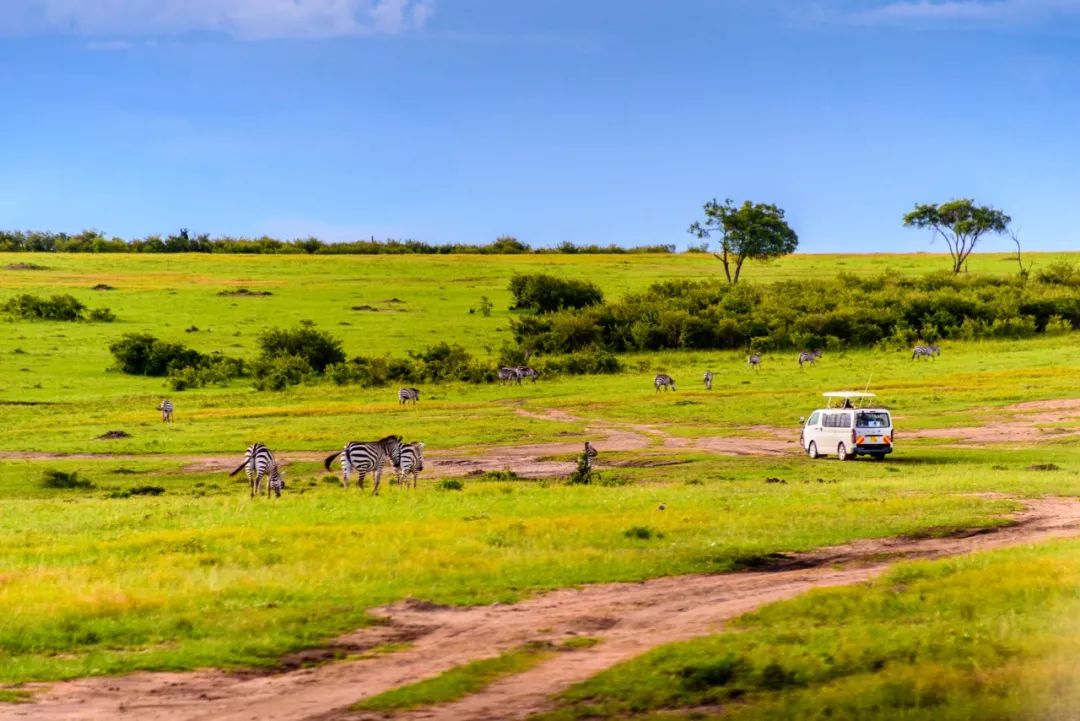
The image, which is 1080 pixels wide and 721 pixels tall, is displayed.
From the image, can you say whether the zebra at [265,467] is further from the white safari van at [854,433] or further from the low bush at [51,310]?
the low bush at [51,310]

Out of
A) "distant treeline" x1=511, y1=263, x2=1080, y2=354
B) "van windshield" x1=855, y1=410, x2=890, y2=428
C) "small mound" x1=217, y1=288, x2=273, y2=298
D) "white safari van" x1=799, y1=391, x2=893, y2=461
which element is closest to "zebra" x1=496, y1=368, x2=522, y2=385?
"distant treeline" x1=511, y1=263, x2=1080, y2=354

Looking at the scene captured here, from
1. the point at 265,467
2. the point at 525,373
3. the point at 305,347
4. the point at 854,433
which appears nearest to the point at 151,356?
the point at 305,347

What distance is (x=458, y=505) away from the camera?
28.6m

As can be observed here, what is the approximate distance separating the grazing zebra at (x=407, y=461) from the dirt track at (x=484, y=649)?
45.1 feet

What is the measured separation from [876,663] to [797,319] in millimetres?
73478

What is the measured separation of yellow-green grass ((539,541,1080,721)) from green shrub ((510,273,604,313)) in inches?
3143

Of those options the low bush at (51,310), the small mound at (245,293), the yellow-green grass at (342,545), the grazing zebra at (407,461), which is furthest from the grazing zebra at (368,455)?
the small mound at (245,293)

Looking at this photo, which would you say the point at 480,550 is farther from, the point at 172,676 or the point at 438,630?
the point at 172,676

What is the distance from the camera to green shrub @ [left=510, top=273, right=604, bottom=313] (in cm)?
9919

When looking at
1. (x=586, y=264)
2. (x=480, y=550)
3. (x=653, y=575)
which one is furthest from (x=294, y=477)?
(x=586, y=264)

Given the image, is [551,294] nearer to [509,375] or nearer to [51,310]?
[509,375]

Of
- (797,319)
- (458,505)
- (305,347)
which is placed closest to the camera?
(458,505)

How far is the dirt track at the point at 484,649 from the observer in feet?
44.8

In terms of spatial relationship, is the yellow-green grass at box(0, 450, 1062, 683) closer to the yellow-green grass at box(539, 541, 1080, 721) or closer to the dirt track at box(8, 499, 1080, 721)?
the dirt track at box(8, 499, 1080, 721)
